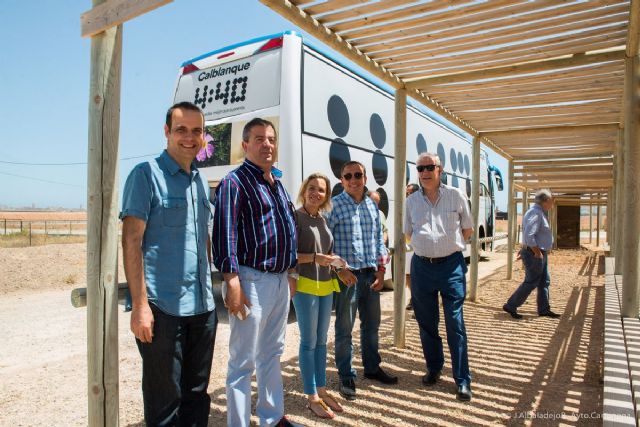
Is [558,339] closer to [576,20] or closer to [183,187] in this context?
[576,20]

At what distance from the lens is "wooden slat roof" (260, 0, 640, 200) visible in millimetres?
3225

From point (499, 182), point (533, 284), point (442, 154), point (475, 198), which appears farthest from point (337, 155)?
point (499, 182)

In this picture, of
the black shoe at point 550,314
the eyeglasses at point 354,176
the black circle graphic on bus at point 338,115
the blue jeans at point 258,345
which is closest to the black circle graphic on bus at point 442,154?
the black circle graphic on bus at point 338,115

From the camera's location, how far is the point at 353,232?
354 cm

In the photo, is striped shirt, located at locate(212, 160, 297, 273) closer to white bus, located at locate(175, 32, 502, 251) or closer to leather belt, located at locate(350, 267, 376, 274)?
leather belt, located at locate(350, 267, 376, 274)

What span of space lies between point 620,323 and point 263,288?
109 inches

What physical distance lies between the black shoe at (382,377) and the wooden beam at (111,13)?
3125 mm

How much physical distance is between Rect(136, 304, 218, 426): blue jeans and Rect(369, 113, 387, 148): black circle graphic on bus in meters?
5.62

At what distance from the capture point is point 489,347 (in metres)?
4.81

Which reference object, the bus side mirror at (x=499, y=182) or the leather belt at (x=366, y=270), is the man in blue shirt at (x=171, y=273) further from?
the bus side mirror at (x=499, y=182)

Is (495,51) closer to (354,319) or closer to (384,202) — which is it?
(354,319)

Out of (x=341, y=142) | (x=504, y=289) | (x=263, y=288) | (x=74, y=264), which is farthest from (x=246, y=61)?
(x=74, y=264)

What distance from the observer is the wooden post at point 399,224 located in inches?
181

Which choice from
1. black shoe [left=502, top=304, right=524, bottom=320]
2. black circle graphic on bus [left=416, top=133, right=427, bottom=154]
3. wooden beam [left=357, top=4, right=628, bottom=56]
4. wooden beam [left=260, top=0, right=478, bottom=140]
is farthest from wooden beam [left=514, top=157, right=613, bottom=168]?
wooden beam [left=357, top=4, right=628, bottom=56]
